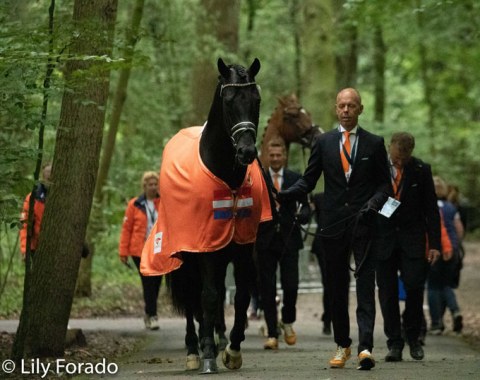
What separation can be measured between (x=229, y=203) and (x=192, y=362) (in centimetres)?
159

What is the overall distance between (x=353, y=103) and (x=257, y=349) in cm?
390

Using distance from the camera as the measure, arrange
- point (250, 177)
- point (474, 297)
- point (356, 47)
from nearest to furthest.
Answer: point (250, 177)
point (474, 297)
point (356, 47)

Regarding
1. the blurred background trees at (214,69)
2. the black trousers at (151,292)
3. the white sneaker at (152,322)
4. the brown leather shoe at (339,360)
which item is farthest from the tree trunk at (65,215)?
the white sneaker at (152,322)

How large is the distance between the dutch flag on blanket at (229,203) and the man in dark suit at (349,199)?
0.64 metres

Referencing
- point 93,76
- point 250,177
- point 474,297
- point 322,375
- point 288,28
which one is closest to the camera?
point 322,375

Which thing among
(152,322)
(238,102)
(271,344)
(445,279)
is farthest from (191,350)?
(445,279)

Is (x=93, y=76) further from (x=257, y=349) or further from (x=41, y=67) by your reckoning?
(x=257, y=349)

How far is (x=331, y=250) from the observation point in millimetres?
10312

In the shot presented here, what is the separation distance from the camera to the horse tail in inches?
420

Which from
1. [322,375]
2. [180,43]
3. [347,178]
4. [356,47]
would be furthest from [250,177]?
[356,47]

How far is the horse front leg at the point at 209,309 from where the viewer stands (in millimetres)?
9719

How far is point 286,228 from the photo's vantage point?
44.3 feet

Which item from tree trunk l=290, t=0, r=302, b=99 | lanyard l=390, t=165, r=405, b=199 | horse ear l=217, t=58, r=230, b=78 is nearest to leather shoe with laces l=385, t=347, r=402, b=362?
lanyard l=390, t=165, r=405, b=199

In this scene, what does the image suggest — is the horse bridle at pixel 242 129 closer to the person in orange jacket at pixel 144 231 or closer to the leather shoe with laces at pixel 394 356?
the leather shoe with laces at pixel 394 356
